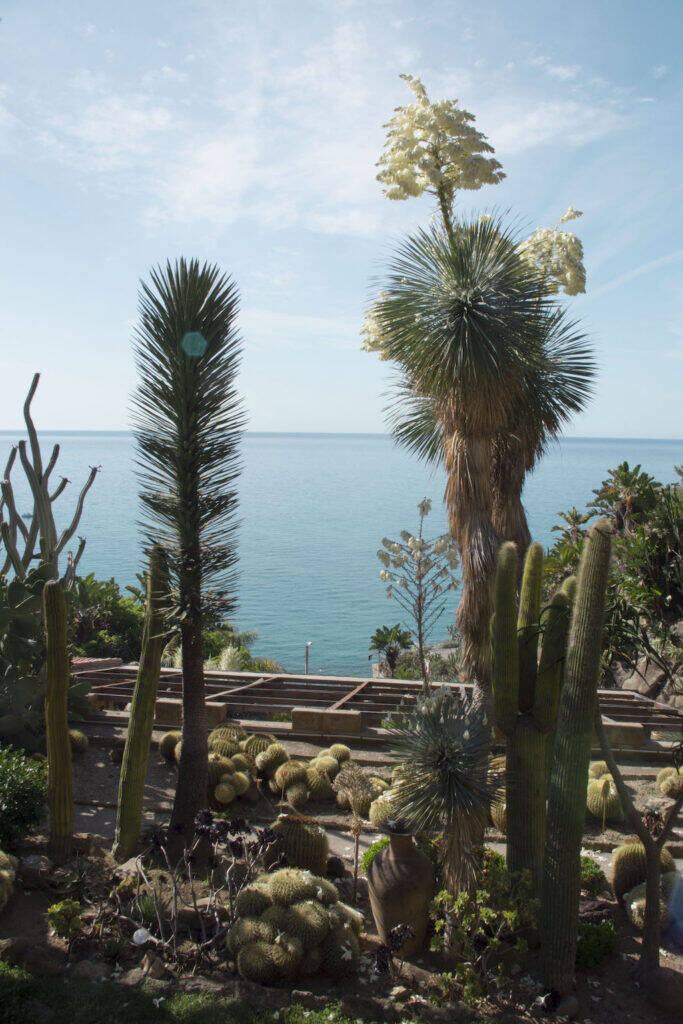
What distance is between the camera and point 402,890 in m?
5.72

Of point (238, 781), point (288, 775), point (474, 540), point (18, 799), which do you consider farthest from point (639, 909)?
point (18, 799)

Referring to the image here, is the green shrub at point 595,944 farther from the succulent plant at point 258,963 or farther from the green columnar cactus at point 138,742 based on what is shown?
the green columnar cactus at point 138,742

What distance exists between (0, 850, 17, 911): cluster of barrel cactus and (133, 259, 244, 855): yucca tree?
1389 millimetres

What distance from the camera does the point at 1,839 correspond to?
707 cm

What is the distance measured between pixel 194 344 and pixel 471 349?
3.95m

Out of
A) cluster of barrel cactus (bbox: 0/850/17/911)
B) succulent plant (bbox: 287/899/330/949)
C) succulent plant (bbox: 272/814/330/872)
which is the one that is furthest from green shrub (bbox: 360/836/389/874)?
cluster of barrel cactus (bbox: 0/850/17/911)

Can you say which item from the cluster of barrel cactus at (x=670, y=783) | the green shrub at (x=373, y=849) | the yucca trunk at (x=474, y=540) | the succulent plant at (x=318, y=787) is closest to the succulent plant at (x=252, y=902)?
the green shrub at (x=373, y=849)

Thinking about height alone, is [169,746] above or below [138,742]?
below

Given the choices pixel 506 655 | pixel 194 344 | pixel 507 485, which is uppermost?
pixel 194 344

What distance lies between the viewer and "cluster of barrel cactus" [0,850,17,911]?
6090mm

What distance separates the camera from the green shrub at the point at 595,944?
5629mm

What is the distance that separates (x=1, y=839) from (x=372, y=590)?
177ft

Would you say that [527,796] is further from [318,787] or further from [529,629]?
[318,787]

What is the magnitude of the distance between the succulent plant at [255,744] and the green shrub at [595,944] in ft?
15.2
